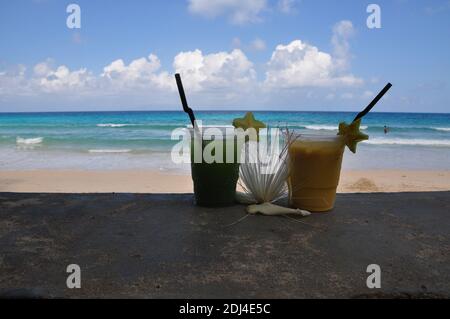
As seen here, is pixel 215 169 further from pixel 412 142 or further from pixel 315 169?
pixel 412 142

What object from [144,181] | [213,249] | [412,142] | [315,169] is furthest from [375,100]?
[412,142]

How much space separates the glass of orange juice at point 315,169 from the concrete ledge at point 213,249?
0.20 ft

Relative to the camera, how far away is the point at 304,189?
1306mm

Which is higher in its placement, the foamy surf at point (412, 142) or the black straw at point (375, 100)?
the black straw at point (375, 100)

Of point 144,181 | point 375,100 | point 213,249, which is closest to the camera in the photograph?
point 213,249

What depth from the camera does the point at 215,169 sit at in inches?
51.2

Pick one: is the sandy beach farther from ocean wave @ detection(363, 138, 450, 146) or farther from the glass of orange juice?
ocean wave @ detection(363, 138, 450, 146)

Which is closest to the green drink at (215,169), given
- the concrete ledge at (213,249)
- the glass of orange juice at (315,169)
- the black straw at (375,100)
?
the concrete ledge at (213,249)

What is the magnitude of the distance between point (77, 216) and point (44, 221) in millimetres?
90

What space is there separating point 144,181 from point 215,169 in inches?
170

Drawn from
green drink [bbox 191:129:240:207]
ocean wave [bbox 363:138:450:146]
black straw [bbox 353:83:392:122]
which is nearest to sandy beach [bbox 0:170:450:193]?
green drink [bbox 191:129:240:207]

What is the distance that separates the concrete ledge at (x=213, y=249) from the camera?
2.51 ft

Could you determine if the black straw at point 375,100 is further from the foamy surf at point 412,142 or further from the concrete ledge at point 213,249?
the foamy surf at point 412,142
